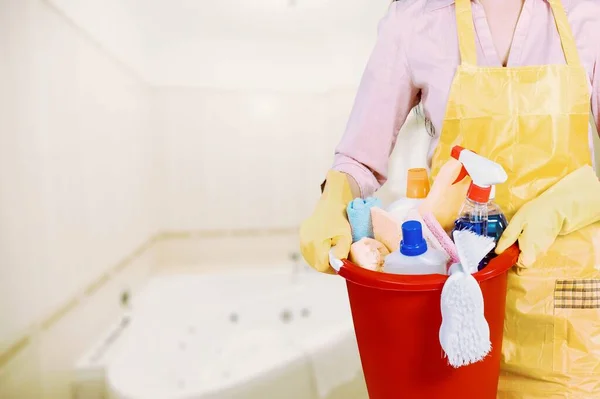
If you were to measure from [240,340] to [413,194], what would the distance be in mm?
1474

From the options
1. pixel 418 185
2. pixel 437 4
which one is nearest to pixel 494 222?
pixel 418 185

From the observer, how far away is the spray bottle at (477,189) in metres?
0.55

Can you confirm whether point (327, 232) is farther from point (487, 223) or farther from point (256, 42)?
point (256, 42)

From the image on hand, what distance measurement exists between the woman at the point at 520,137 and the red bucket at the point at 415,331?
71 millimetres

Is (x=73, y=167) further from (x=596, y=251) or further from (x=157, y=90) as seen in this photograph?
(x=596, y=251)

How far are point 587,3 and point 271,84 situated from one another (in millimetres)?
1457

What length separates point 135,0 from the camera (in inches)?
68.7

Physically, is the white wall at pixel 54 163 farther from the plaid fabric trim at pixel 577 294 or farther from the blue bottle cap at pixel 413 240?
the plaid fabric trim at pixel 577 294

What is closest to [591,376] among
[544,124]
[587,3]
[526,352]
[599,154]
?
[526,352]

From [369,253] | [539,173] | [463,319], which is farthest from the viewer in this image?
[539,173]

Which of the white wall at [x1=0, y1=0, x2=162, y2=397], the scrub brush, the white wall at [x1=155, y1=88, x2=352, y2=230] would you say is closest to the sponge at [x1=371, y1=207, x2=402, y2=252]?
the scrub brush

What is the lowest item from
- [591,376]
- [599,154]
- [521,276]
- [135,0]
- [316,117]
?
[591,376]

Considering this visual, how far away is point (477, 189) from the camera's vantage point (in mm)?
571

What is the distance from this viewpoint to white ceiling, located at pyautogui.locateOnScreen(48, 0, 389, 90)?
6.26 feet
